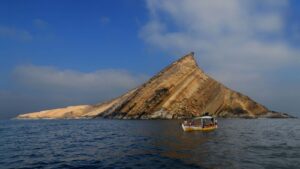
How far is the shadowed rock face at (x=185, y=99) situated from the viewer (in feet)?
456

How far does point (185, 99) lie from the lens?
14012cm

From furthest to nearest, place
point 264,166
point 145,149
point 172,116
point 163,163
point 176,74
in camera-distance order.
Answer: point 176,74 → point 172,116 → point 145,149 → point 163,163 → point 264,166

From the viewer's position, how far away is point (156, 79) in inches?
5886

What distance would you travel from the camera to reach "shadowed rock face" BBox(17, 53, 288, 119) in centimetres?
13900

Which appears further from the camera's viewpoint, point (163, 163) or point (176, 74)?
point (176, 74)

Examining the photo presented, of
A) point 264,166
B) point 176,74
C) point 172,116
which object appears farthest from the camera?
point 176,74

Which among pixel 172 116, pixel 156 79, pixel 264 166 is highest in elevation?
pixel 156 79

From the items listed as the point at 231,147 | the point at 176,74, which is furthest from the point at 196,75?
the point at 231,147

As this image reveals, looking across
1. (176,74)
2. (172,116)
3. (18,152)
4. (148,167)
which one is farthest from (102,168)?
(176,74)

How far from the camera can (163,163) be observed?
109 feet

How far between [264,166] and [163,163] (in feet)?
29.0

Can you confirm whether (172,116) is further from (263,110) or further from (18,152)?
(18,152)

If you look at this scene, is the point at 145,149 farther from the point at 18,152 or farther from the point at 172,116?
the point at 172,116

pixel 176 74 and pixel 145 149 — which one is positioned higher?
pixel 176 74
